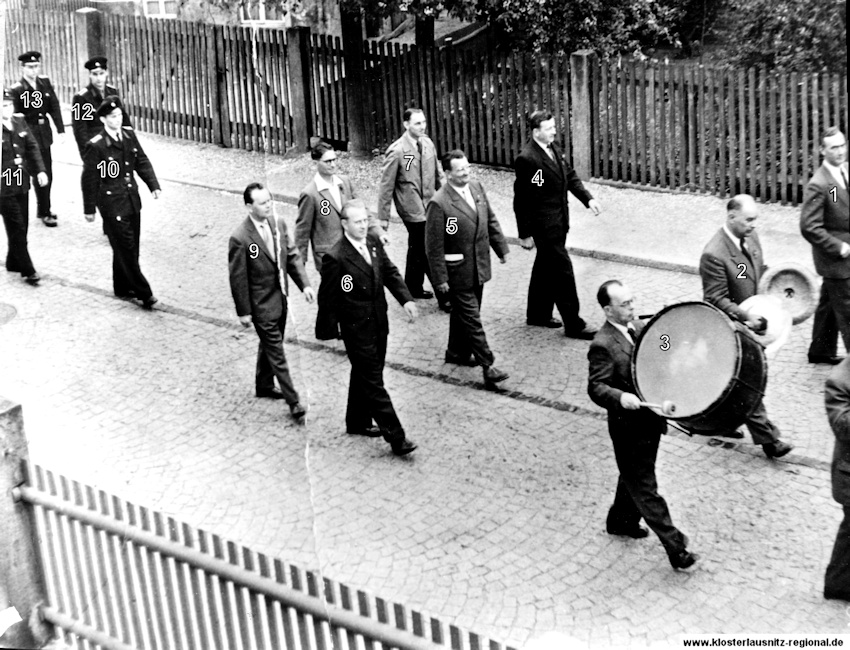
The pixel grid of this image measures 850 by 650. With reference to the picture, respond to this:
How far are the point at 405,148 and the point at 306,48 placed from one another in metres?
0.92

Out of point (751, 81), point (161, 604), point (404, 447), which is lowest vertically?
point (161, 604)

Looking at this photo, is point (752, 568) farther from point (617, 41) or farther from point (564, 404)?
point (617, 41)

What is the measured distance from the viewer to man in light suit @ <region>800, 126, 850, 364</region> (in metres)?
5.59

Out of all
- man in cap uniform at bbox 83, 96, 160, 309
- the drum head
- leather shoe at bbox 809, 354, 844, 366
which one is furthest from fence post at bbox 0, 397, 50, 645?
leather shoe at bbox 809, 354, 844, 366

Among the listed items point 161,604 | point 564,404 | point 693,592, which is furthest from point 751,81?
point 161,604

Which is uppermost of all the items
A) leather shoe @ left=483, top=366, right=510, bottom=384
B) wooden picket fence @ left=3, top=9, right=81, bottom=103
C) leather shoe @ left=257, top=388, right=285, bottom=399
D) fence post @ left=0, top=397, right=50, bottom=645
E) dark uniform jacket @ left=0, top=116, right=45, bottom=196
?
wooden picket fence @ left=3, top=9, right=81, bottom=103

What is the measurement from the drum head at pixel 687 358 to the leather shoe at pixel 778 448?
1.03m

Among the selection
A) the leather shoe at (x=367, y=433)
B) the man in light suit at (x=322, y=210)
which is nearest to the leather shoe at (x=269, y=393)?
the leather shoe at (x=367, y=433)

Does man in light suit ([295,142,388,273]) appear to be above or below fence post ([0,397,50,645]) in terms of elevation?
above

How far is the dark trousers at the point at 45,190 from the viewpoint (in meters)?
8.01

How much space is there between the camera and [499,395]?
745 cm

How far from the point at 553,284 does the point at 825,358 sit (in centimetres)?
180

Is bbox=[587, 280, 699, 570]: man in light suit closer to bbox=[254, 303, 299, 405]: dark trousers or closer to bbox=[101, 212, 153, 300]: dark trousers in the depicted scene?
bbox=[254, 303, 299, 405]: dark trousers

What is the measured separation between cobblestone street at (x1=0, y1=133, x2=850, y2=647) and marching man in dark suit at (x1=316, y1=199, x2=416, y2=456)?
0.24 meters
